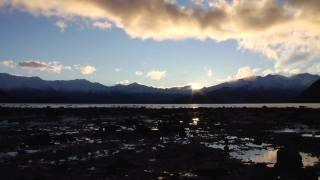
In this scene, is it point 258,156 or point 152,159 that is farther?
point 258,156

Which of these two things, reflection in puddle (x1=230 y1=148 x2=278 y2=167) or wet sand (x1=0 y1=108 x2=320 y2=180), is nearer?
wet sand (x1=0 y1=108 x2=320 y2=180)

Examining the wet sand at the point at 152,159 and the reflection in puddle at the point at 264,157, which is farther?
the reflection in puddle at the point at 264,157

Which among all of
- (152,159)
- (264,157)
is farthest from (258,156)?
(152,159)

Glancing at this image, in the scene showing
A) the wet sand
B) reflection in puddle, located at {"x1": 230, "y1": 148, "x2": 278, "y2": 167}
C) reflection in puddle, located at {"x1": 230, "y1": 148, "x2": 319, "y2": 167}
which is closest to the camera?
the wet sand

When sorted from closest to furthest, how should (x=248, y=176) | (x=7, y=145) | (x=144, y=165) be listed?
(x=248, y=176), (x=144, y=165), (x=7, y=145)

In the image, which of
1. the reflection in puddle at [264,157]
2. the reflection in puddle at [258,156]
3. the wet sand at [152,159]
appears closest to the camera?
the wet sand at [152,159]

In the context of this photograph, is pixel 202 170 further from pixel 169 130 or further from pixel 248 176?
pixel 169 130

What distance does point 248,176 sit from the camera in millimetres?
22328

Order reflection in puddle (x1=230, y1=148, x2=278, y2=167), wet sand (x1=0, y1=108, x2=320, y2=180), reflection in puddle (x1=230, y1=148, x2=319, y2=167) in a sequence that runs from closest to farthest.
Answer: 1. wet sand (x1=0, y1=108, x2=320, y2=180)
2. reflection in puddle (x1=230, y1=148, x2=319, y2=167)
3. reflection in puddle (x1=230, y1=148, x2=278, y2=167)

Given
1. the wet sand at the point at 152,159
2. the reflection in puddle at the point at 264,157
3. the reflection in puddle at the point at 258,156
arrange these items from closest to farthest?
1. the wet sand at the point at 152,159
2. the reflection in puddle at the point at 264,157
3. the reflection in puddle at the point at 258,156

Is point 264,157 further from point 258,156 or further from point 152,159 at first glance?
point 152,159

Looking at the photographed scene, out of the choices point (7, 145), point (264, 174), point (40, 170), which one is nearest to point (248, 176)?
point (264, 174)

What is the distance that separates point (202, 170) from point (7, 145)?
67.9 feet

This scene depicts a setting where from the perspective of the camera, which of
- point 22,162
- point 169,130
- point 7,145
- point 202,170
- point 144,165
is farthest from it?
point 169,130
